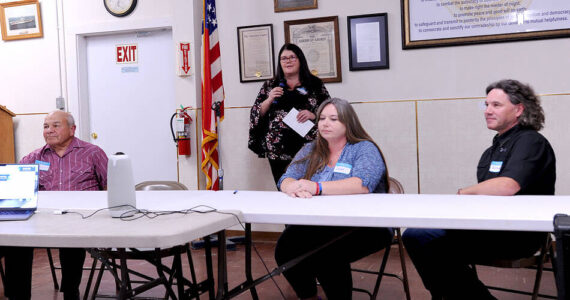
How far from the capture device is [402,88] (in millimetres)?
4336

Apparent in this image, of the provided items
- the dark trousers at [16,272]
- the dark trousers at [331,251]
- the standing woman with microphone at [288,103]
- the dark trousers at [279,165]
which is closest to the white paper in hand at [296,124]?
the standing woman with microphone at [288,103]

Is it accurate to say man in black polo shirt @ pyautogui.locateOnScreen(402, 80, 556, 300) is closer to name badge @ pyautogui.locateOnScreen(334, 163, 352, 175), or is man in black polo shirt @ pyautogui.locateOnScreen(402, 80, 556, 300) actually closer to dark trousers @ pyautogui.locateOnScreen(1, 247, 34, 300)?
name badge @ pyautogui.locateOnScreen(334, 163, 352, 175)

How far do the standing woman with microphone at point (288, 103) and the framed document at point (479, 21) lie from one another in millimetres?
900

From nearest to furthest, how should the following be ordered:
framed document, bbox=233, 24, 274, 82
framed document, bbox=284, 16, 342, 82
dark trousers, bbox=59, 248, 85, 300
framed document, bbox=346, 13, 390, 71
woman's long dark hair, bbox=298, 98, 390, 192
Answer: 1. woman's long dark hair, bbox=298, 98, 390, 192
2. dark trousers, bbox=59, 248, 85, 300
3. framed document, bbox=346, 13, 390, 71
4. framed document, bbox=284, 16, 342, 82
5. framed document, bbox=233, 24, 274, 82

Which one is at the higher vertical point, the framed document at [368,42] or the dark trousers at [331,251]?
the framed document at [368,42]

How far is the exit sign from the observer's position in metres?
5.18

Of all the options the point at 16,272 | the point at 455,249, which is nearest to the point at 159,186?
the point at 16,272

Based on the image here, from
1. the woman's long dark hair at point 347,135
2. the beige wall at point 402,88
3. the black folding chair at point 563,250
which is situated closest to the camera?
the black folding chair at point 563,250

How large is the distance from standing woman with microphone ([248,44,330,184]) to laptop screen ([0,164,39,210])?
2036 mm

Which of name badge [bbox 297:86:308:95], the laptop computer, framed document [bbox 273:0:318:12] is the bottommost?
the laptop computer

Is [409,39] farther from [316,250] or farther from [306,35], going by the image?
[316,250]

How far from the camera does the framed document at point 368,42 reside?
171 inches

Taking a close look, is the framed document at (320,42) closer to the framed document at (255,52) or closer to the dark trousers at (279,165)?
the framed document at (255,52)

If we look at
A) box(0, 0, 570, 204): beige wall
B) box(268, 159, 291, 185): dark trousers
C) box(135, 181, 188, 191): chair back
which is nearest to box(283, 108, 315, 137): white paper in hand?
box(268, 159, 291, 185): dark trousers
